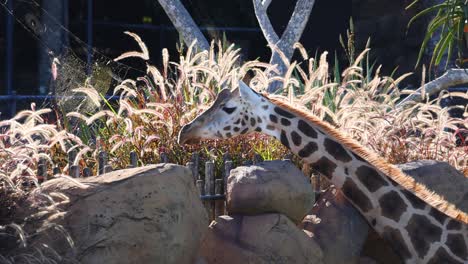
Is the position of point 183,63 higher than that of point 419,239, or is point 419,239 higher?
point 183,63

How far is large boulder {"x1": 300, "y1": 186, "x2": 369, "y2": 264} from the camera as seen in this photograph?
629 cm

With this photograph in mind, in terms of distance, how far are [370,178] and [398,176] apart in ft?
0.63

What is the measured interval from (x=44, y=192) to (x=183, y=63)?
2886 mm

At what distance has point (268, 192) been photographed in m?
5.98

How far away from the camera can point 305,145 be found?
6.40m

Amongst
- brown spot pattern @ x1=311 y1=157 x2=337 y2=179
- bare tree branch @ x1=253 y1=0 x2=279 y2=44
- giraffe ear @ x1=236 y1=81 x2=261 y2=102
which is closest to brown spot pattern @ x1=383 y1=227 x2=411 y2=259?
brown spot pattern @ x1=311 y1=157 x2=337 y2=179

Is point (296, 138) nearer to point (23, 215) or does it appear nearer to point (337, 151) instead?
point (337, 151)

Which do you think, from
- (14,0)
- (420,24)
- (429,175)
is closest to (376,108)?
(429,175)

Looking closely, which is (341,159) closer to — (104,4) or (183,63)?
(183,63)

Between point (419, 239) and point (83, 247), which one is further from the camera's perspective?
point (419, 239)

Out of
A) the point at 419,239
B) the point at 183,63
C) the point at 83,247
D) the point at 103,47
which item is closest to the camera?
the point at 83,247

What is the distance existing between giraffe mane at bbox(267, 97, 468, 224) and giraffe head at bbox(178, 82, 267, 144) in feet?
0.88

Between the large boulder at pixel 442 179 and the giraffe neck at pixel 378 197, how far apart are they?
0.50 metres

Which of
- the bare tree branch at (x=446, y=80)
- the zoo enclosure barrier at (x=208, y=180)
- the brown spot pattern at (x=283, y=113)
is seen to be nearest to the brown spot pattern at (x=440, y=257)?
the brown spot pattern at (x=283, y=113)
